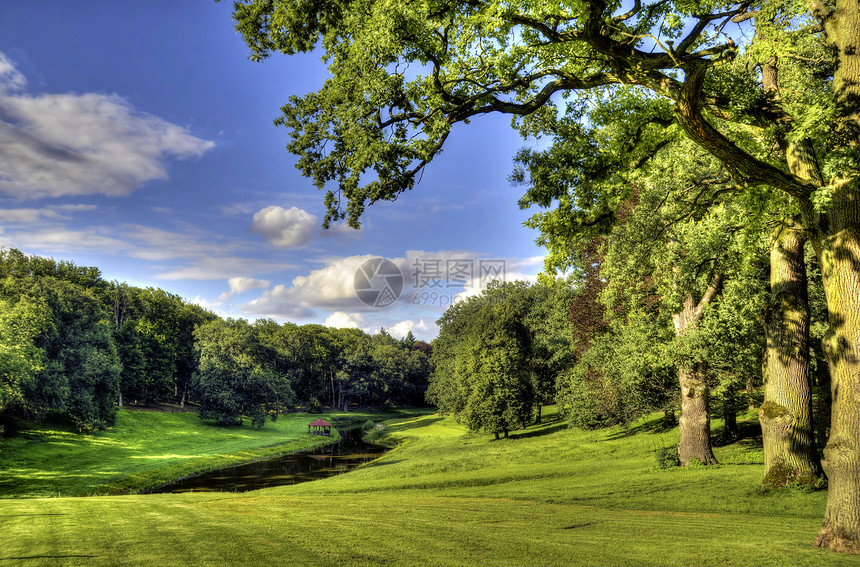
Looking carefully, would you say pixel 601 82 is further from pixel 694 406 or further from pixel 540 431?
pixel 540 431

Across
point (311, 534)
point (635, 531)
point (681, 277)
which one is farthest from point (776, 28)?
point (311, 534)

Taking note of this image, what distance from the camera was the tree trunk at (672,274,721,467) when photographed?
71.5 ft

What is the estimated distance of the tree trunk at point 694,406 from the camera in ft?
71.5

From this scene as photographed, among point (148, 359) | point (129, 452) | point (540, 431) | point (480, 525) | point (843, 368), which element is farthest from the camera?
point (148, 359)

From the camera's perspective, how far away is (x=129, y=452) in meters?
42.3

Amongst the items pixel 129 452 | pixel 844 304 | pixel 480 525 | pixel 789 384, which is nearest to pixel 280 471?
pixel 129 452

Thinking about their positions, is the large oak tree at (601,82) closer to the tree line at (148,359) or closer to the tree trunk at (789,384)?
the tree trunk at (789,384)

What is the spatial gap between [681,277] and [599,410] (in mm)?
16340

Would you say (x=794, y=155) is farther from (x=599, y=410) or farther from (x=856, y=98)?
(x=599, y=410)

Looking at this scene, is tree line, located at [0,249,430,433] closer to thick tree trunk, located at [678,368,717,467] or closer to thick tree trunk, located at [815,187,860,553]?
thick tree trunk, located at [678,368,717,467]

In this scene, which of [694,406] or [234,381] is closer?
[694,406]

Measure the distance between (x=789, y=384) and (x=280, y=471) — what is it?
3496 cm

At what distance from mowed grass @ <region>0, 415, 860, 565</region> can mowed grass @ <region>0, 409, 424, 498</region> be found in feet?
56.0

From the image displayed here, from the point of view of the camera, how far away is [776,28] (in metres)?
11.3
